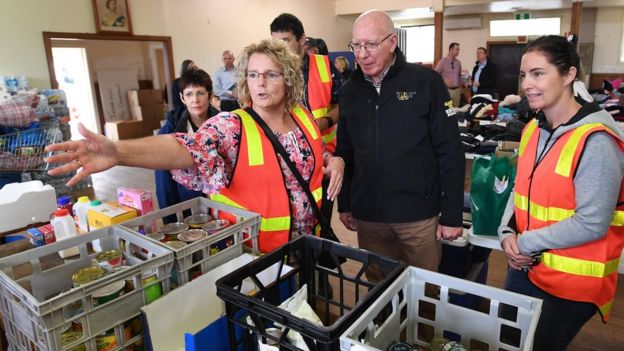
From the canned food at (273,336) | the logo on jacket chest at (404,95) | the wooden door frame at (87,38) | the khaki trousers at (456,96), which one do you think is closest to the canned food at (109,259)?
the canned food at (273,336)

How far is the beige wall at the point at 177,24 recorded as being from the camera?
5.05m

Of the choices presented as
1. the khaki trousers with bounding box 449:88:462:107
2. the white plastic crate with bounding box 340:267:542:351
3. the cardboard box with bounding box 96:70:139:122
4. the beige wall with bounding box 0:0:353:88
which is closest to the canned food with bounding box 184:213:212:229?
the white plastic crate with bounding box 340:267:542:351

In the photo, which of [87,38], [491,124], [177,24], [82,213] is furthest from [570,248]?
[177,24]

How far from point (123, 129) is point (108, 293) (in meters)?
9.22

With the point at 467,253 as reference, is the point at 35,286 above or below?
above

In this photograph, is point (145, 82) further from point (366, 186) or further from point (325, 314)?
point (325, 314)

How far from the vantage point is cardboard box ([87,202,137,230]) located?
1.58 metres

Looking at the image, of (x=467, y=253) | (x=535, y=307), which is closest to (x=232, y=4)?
(x=467, y=253)

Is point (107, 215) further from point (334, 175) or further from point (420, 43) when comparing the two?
point (420, 43)

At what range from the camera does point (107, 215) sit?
5.24 feet

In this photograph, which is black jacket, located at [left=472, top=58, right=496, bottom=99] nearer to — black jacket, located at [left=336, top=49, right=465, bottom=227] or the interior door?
the interior door

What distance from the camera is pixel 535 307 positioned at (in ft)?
2.78

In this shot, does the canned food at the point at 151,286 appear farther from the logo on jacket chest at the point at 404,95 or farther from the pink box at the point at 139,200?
the logo on jacket chest at the point at 404,95

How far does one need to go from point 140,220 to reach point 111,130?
9.01 m
